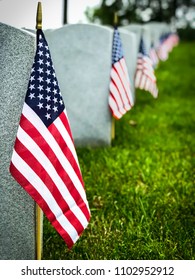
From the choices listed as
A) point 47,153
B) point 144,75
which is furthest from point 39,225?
point 144,75

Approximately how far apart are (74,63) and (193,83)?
6.30m

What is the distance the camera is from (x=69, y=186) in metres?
2.49

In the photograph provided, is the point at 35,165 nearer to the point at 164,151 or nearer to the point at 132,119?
the point at 164,151

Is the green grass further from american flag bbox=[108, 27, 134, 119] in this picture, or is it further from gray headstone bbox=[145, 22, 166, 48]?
gray headstone bbox=[145, 22, 166, 48]

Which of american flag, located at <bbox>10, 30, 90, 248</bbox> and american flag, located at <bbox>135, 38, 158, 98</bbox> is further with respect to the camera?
american flag, located at <bbox>135, 38, 158, 98</bbox>

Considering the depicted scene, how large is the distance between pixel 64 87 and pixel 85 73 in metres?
0.28

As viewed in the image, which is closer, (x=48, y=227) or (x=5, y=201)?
(x=5, y=201)

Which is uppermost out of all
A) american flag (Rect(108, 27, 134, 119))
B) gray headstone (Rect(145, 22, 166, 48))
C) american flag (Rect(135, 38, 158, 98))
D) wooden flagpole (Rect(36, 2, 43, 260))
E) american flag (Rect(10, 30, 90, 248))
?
american flag (Rect(10, 30, 90, 248))

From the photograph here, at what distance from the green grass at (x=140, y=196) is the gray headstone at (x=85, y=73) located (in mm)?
279

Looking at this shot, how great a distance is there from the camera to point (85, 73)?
4973 millimetres

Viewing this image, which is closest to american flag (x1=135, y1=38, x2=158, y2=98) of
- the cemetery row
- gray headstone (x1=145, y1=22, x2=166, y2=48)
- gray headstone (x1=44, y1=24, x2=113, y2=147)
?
the cemetery row

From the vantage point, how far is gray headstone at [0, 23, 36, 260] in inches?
93.4

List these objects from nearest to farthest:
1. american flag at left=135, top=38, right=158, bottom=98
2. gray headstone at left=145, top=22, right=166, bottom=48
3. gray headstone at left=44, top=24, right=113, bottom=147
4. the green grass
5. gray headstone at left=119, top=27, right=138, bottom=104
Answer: the green grass
gray headstone at left=44, top=24, right=113, bottom=147
gray headstone at left=119, top=27, right=138, bottom=104
american flag at left=135, top=38, right=158, bottom=98
gray headstone at left=145, top=22, right=166, bottom=48
